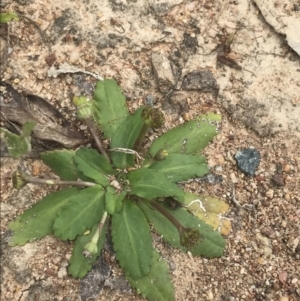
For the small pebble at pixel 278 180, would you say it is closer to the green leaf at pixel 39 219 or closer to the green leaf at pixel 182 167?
the green leaf at pixel 182 167

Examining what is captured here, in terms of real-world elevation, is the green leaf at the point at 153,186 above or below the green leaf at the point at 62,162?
above

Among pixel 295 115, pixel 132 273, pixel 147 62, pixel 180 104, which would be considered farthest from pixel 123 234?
pixel 295 115

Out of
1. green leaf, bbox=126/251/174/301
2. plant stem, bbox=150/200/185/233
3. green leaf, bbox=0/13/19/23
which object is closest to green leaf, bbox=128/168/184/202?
plant stem, bbox=150/200/185/233

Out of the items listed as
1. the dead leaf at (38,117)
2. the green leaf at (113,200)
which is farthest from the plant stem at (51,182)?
the dead leaf at (38,117)

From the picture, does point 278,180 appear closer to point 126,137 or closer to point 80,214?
point 126,137

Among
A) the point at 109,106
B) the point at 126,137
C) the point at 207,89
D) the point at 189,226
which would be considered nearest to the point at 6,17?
the point at 109,106

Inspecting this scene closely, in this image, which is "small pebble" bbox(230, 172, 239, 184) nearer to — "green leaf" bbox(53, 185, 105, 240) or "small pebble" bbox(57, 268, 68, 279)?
"green leaf" bbox(53, 185, 105, 240)

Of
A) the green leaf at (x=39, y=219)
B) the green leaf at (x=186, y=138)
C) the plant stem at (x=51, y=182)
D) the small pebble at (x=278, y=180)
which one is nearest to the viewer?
the plant stem at (x=51, y=182)
